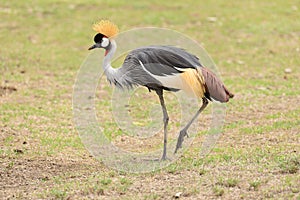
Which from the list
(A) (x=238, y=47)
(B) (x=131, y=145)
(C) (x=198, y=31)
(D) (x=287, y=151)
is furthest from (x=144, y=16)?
(D) (x=287, y=151)

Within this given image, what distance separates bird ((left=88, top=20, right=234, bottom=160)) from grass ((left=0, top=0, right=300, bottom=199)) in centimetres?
80

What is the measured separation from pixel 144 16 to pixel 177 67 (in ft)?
29.5

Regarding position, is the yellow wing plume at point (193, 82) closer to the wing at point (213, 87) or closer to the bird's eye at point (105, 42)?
the wing at point (213, 87)

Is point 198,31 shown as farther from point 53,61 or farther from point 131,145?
point 131,145

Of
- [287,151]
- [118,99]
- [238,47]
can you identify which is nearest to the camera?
[287,151]

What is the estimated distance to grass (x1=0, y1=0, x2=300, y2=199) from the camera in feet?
20.7

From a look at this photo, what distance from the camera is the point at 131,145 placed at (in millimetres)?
8328

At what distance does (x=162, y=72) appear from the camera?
6.97 meters

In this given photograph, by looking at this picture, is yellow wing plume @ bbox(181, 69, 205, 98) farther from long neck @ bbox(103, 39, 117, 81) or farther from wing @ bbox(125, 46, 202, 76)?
long neck @ bbox(103, 39, 117, 81)

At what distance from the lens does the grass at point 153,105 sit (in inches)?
249

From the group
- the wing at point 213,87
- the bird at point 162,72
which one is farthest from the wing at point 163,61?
the wing at point 213,87

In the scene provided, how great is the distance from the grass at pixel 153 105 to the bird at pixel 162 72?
800mm

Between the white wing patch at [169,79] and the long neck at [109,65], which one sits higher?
the long neck at [109,65]

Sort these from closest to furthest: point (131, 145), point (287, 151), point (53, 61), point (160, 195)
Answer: point (160, 195)
point (287, 151)
point (131, 145)
point (53, 61)
